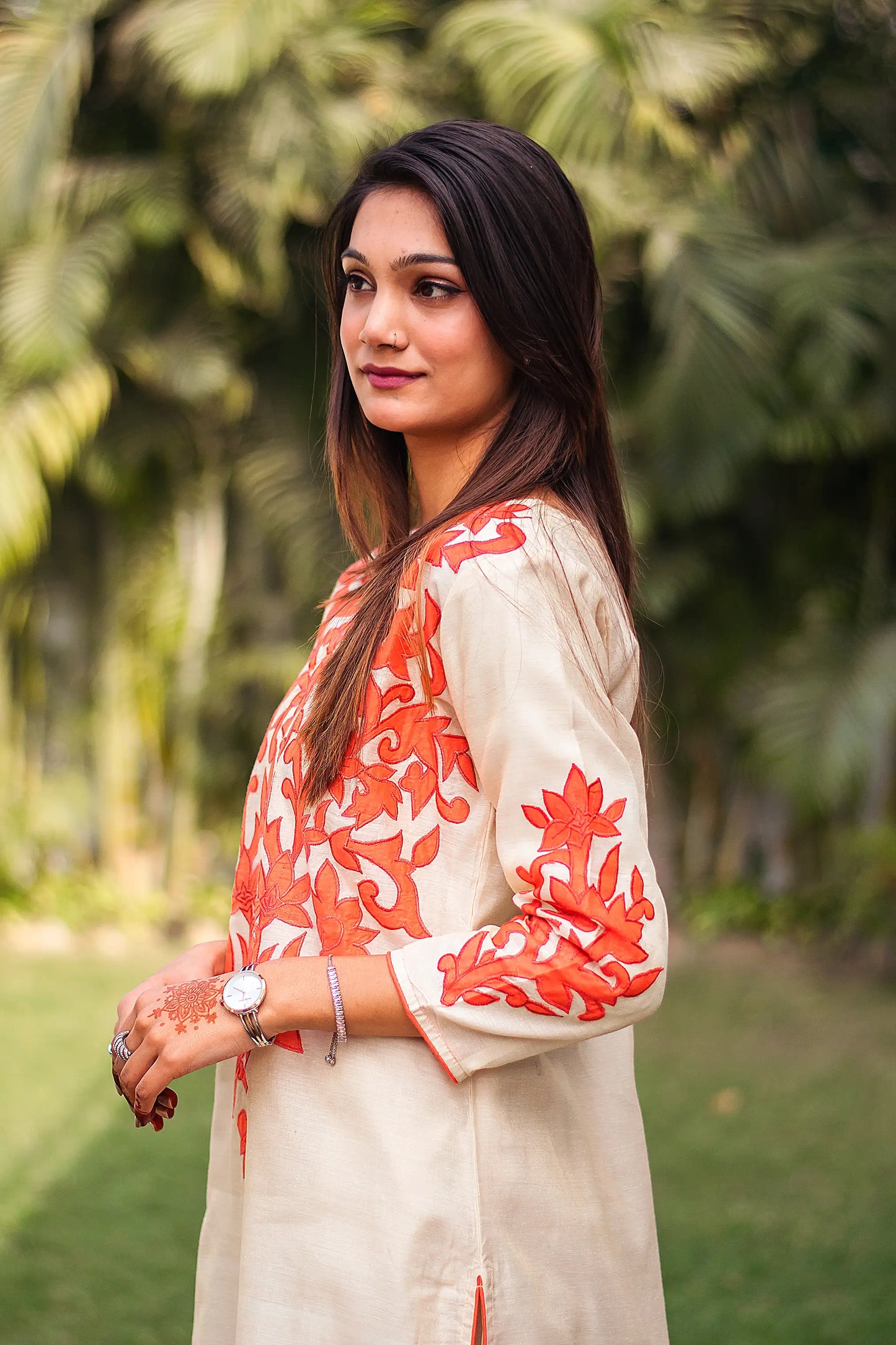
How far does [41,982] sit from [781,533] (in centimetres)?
357

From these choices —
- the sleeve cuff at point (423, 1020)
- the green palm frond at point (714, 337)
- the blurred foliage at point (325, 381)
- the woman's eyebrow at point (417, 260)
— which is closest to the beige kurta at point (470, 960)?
the sleeve cuff at point (423, 1020)

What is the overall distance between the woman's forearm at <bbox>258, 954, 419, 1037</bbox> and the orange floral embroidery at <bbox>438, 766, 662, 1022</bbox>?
5 cm

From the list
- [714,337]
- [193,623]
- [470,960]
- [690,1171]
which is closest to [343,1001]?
[470,960]

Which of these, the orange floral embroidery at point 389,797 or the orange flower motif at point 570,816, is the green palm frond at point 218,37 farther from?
the orange flower motif at point 570,816

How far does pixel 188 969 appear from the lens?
1.27 m

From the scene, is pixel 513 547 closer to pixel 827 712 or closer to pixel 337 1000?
pixel 337 1000

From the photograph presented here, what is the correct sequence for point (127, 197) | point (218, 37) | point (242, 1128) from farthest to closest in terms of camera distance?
point (127, 197)
point (218, 37)
point (242, 1128)

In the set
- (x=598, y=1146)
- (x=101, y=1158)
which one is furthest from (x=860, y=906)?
(x=598, y=1146)

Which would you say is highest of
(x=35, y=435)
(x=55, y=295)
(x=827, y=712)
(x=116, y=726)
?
(x=55, y=295)

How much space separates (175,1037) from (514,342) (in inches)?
24.8

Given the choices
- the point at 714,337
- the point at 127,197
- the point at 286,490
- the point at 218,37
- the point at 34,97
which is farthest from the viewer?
the point at 286,490

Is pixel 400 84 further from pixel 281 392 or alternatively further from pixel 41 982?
pixel 41 982

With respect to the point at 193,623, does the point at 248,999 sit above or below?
above

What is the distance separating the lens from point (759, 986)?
5215mm
